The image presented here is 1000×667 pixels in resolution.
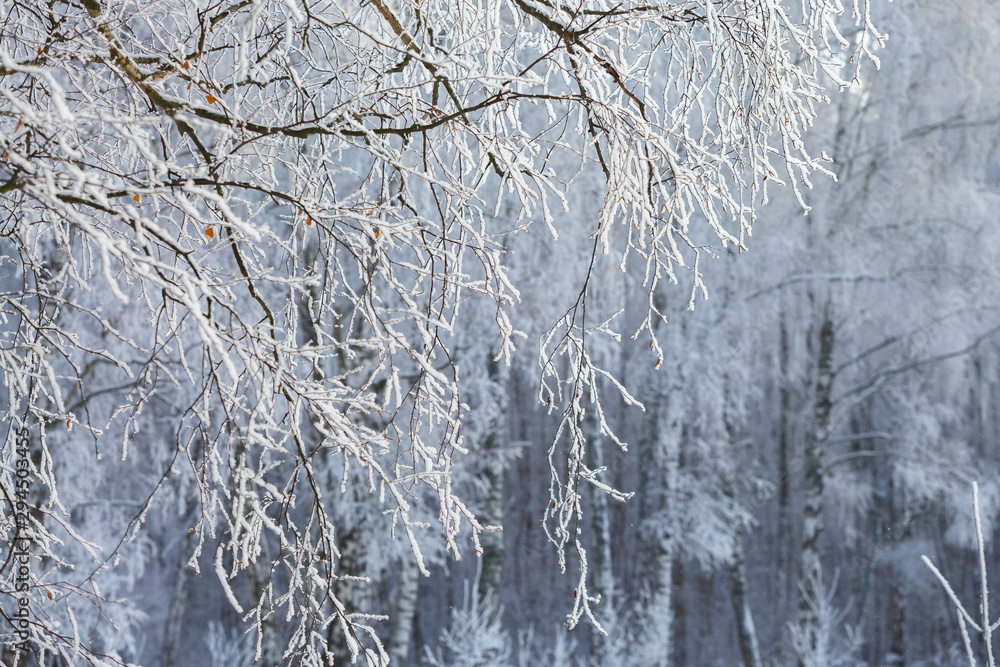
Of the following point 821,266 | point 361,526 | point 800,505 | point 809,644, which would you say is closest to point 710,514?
point 809,644

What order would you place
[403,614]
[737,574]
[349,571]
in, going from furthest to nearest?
[737,574]
[403,614]
[349,571]

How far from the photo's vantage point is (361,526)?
26.9 ft

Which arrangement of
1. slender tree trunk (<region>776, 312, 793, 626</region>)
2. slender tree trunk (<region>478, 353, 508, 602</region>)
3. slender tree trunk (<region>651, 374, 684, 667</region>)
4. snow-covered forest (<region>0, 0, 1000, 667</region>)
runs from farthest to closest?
slender tree trunk (<region>776, 312, 793, 626</region>)
slender tree trunk (<region>651, 374, 684, 667</region>)
slender tree trunk (<region>478, 353, 508, 602</region>)
snow-covered forest (<region>0, 0, 1000, 667</region>)

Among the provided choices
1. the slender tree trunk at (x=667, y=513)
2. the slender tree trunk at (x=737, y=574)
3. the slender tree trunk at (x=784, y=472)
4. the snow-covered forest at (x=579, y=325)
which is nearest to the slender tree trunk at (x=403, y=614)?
the snow-covered forest at (x=579, y=325)

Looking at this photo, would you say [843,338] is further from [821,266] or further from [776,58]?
[776,58]

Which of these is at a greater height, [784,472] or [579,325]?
[579,325]

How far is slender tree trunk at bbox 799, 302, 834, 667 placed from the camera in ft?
34.3

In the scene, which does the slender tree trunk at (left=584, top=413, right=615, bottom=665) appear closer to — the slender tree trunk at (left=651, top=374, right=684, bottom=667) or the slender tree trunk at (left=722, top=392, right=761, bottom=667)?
the slender tree trunk at (left=651, top=374, right=684, bottom=667)

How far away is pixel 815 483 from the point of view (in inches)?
415

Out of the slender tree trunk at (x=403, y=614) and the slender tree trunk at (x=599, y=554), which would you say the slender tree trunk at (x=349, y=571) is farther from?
the slender tree trunk at (x=599, y=554)

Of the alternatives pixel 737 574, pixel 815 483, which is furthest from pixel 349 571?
pixel 815 483

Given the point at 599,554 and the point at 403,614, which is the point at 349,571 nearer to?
the point at 403,614

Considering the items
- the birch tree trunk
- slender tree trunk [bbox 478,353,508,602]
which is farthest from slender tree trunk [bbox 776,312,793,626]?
slender tree trunk [bbox 478,353,508,602]

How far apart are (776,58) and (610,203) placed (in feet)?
2.61
